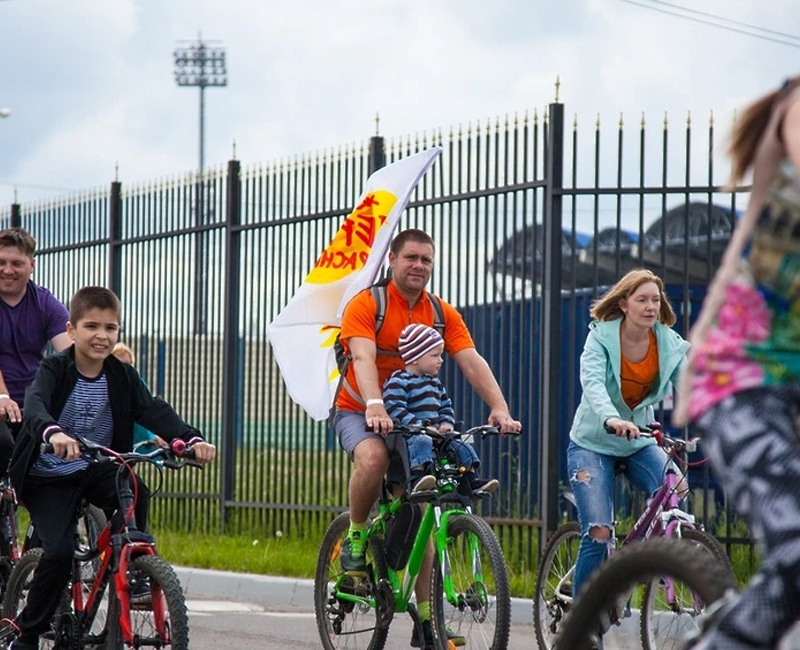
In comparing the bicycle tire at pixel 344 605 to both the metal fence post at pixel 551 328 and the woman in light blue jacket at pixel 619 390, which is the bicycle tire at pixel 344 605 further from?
the metal fence post at pixel 551 328

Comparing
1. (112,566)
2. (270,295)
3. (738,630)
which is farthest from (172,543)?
(738,630)

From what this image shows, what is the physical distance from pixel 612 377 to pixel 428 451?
0.94 m

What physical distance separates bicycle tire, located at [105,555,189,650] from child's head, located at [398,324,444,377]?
1635 mm

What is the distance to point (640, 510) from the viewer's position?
10250mm

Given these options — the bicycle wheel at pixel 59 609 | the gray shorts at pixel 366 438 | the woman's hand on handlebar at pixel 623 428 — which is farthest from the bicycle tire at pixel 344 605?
the bicycle wheel at pixel 59 609

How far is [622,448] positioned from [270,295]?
600 cm

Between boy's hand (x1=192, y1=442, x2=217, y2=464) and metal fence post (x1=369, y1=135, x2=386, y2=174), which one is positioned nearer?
boy's hand (x1=192, y1=442, x2=217, y2=464)

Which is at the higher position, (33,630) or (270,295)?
(270,295)

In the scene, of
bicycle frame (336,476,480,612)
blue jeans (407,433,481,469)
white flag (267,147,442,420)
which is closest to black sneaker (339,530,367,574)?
bicycle frame (336,476,480,612)

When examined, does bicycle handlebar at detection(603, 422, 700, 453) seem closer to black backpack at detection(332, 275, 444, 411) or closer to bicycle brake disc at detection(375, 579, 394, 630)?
black backpack at detection(332, 275, 444, 411)

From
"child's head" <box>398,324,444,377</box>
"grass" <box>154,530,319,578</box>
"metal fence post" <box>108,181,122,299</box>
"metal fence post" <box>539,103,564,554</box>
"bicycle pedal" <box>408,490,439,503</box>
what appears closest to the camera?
"bicycle pedal" <box>408,490,439,503</box>

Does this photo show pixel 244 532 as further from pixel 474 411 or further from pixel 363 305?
pixel 363 305

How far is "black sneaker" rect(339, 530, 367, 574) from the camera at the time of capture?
6.76 meters

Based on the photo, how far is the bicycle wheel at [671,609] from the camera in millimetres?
3725
